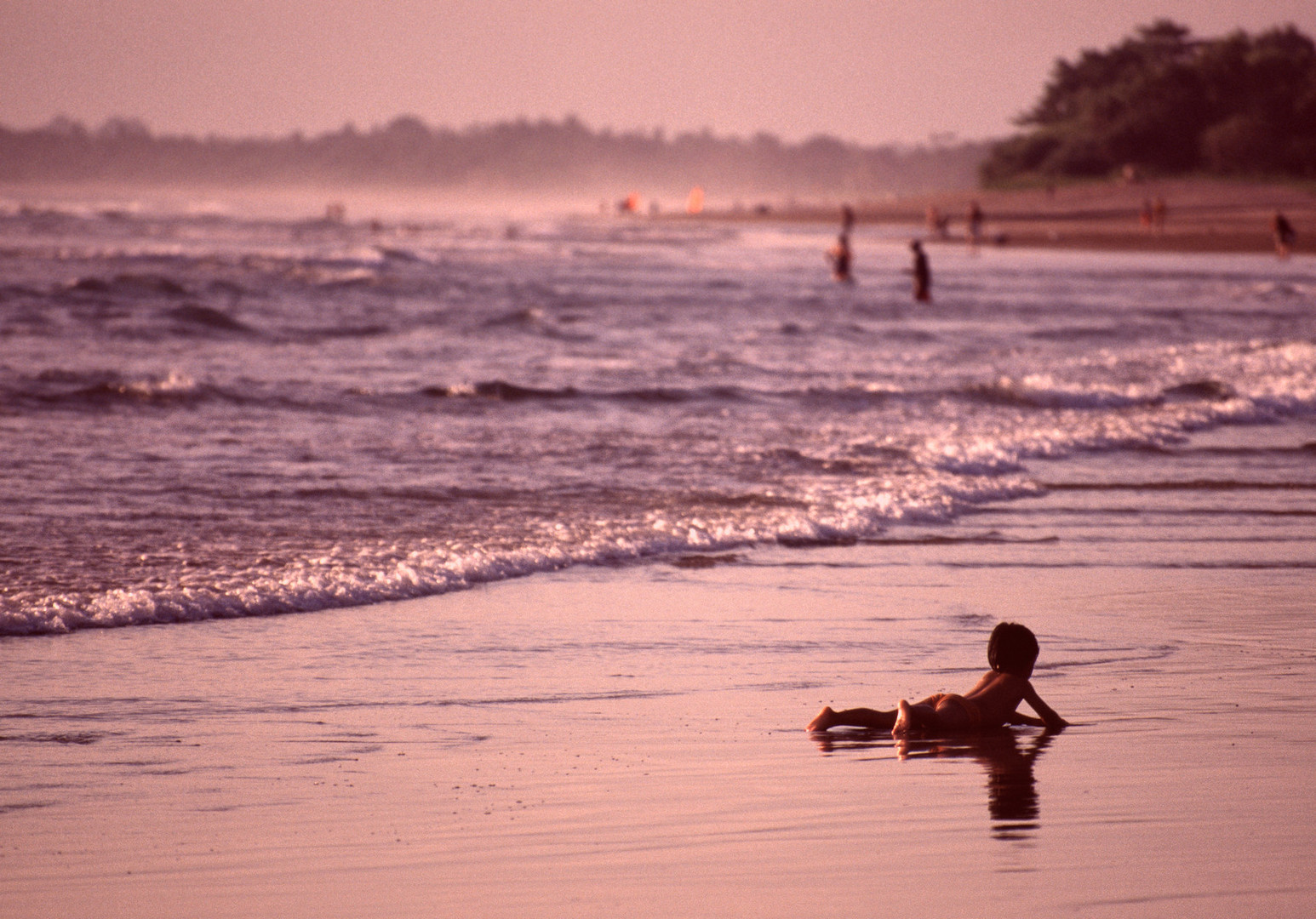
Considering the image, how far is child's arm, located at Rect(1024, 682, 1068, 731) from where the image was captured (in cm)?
605

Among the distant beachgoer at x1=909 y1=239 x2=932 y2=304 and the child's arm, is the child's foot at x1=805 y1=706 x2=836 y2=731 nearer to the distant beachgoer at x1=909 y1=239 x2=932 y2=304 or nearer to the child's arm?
the child's arm

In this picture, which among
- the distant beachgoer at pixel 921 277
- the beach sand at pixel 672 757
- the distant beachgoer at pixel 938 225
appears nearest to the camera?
the beach sand at pixel 672 757

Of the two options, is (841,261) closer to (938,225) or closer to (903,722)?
(903,722)

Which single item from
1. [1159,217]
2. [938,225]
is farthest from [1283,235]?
[938,225]

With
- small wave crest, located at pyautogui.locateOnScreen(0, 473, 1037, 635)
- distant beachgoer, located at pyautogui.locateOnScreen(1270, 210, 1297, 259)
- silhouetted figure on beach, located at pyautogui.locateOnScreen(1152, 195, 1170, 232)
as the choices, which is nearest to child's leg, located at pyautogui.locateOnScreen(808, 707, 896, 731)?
small wave crest, located at pyautogui.locateOnScreen(0, 473, 1037, 635)

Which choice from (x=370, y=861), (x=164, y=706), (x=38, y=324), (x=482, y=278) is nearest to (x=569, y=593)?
(x=164, y=706)

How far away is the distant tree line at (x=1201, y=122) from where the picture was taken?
84188 mm

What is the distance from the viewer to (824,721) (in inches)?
230

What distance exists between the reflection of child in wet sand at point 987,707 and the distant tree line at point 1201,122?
85038 mm

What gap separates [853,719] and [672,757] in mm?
825

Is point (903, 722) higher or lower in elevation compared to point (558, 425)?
lower

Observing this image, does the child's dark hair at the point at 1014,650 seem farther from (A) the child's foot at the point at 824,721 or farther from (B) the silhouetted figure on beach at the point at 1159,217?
(B) the silhouetted figure on beach at the point at 1159,217

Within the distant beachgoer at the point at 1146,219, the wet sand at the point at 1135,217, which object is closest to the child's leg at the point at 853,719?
the wet sand at the point at 1135,217

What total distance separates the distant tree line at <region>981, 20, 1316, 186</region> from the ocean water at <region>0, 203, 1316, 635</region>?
53932 millimetres
